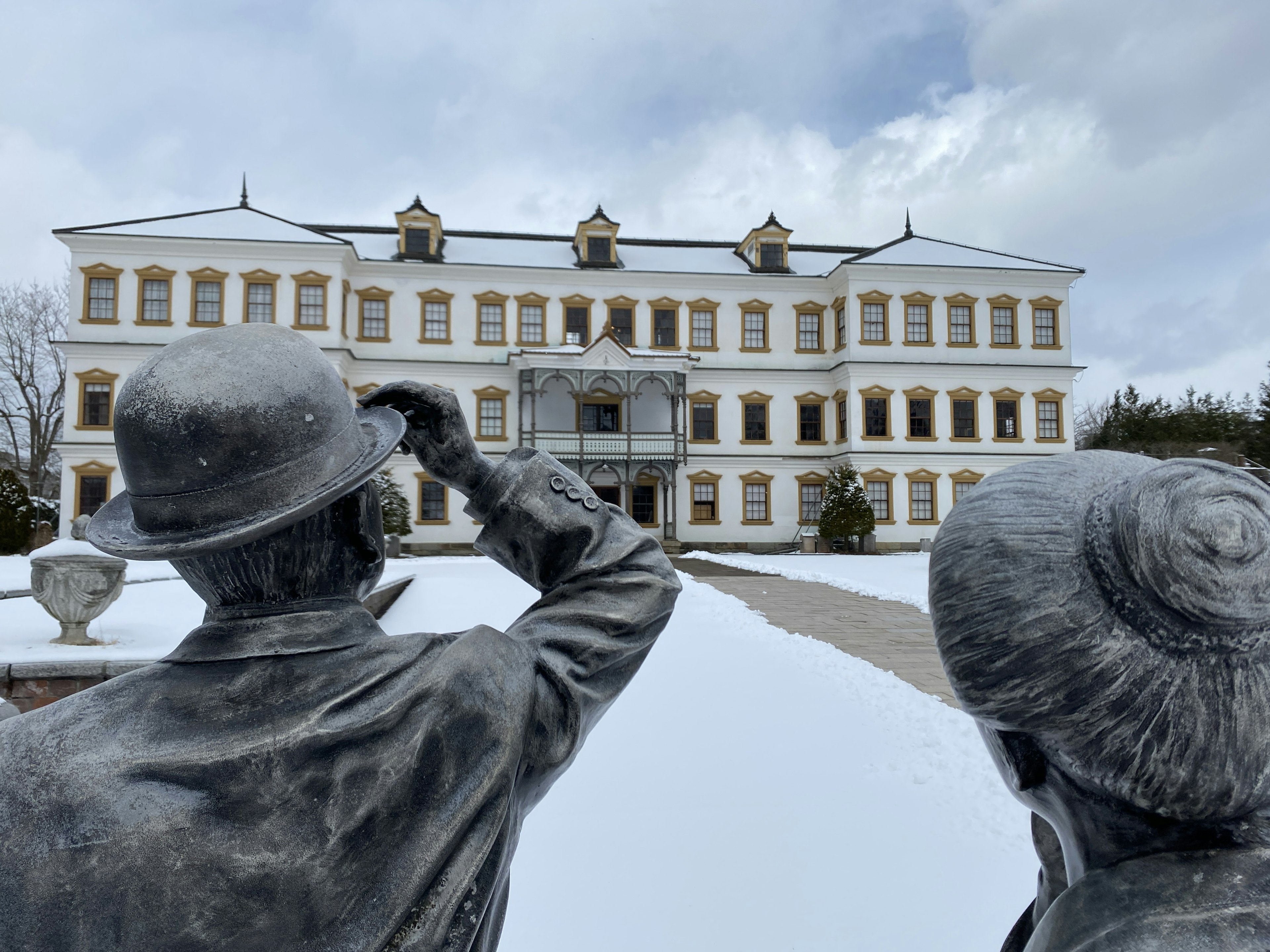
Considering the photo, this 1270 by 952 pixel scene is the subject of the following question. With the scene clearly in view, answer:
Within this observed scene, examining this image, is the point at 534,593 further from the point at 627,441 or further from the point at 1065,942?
the point at 627,441

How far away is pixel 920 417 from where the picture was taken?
96.8 feet

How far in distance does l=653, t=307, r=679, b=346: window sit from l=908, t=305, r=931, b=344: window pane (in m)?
8.78

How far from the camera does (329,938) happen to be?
35.4 inches

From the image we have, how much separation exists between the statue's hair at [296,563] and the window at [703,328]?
30.1m

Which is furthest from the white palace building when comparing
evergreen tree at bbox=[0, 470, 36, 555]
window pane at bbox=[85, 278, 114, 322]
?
evergreen tree at bbox=[0, 470, 36, 555]

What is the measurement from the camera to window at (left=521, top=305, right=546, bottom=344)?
2966 cm

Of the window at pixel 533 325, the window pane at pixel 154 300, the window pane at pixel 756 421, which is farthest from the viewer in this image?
the window pane at pixel 756 421

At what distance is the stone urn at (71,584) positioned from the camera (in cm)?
553

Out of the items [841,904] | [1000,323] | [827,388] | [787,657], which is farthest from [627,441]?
[841,904]

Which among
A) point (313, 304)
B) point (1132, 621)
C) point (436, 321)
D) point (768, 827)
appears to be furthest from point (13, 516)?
point (1132, 621)

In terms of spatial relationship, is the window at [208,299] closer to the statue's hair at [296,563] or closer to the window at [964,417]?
the window at [964,417]

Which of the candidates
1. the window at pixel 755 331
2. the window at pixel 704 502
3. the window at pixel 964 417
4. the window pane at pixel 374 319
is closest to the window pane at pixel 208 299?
the window pane at pixel 374 319

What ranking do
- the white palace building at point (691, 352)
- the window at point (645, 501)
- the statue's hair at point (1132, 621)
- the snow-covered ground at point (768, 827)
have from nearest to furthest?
the statue's hair at point (1132, 621), the snow-covered ground at point (768, 827), the white palace building at point (691, 352), the window at point (645, 501)

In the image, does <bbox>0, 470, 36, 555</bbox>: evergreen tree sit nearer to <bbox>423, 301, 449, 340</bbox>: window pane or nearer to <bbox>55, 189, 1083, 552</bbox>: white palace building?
<bbox>55, 189, 1083, 552</bbox>: white palace building
